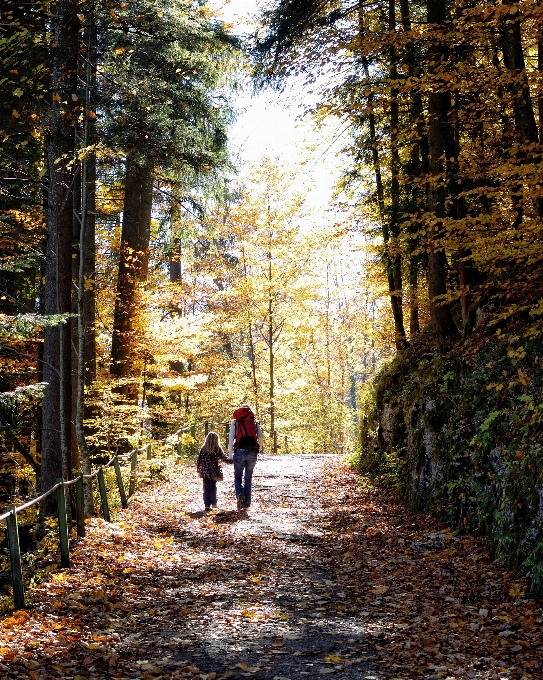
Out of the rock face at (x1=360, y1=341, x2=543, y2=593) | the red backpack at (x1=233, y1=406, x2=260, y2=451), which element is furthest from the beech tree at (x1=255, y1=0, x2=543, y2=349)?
the red backpack at (x1=233, y1=406, x2=260, y2=451)

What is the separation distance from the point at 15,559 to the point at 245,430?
5.82 metres

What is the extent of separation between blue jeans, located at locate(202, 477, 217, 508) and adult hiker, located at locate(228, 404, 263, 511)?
428 mm

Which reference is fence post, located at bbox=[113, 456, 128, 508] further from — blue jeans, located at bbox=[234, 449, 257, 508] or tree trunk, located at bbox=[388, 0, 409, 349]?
tree trunk, located at bbox=[388, 0, 409, 349]

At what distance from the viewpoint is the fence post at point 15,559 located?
566 cm

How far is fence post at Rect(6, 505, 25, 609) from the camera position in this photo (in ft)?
18.6

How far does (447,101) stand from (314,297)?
1444 cm

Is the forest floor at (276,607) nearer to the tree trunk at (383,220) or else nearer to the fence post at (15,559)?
the fence post at (15,559)

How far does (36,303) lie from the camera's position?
16422 mm

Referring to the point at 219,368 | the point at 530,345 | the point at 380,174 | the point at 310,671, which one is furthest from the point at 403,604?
the point at 219,368

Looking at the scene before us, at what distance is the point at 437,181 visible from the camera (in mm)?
10234

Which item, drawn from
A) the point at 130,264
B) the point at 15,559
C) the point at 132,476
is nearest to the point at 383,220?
the point at 130,264

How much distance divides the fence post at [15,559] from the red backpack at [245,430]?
5659mm

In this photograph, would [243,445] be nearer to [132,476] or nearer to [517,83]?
[132,476]

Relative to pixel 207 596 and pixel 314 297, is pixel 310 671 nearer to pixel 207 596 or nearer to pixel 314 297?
pixel 207 596
